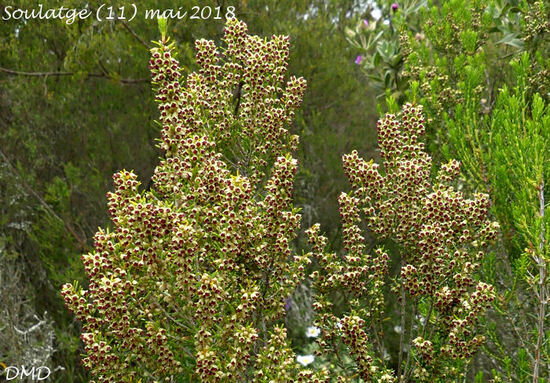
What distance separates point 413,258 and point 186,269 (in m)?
1.00

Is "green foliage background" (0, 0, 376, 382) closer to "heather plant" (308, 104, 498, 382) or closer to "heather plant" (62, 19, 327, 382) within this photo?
"heather plant" (308, 104, 498, 382)

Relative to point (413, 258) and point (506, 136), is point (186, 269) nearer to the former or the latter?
point (413, 258)

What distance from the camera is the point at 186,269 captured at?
2023 mm

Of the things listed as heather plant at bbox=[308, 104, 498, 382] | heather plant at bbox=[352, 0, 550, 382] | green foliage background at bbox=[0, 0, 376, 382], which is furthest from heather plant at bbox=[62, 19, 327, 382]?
green foliage background at bbox=[0, 0, 376, 382]

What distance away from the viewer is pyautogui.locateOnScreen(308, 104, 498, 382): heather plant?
2.29m

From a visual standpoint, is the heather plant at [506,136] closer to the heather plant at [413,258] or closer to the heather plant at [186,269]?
the heather plant at [413,258]

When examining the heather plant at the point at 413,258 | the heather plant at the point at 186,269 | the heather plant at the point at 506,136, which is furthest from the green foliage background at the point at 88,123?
the heather plant at the point at 186,269

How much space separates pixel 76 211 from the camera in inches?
231

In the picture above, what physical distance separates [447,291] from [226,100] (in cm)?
126

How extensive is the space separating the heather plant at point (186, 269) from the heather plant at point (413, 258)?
0.21 metres

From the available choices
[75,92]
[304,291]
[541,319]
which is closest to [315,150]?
[304,291]

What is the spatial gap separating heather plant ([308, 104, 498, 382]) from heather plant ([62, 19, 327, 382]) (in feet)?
0.68

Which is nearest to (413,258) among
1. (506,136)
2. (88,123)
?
(506,136)

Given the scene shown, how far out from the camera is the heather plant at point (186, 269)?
6.61 ft
